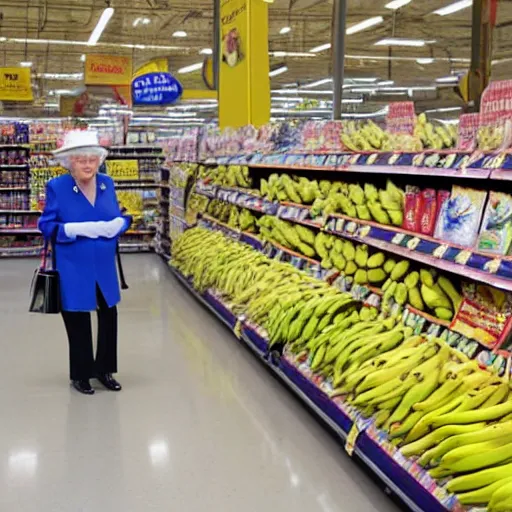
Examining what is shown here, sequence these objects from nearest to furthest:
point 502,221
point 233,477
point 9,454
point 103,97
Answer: point 502,221 → point 233,477 → point 9,454 → point 103,97

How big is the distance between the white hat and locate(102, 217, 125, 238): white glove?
45 centimetres

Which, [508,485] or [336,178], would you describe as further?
[336,178]

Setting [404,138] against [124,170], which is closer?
[404,138]

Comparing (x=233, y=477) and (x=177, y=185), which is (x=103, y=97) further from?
(x=233, y=477)

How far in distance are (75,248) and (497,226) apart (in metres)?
2.79

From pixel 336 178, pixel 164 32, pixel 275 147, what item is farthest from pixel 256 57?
pixel 164 32

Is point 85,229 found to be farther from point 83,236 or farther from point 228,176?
point 228,176

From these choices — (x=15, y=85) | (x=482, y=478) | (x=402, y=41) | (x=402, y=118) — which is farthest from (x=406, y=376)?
(x=15, y=85)

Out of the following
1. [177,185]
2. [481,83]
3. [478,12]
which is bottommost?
[177,185]

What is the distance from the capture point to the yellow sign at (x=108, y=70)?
62.1 ft

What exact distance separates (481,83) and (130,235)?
6786mm

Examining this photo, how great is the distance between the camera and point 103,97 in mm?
29234

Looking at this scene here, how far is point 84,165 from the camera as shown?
512 centimetres

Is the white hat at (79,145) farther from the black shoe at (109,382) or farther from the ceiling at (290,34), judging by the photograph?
the ceiling at (290,34)
